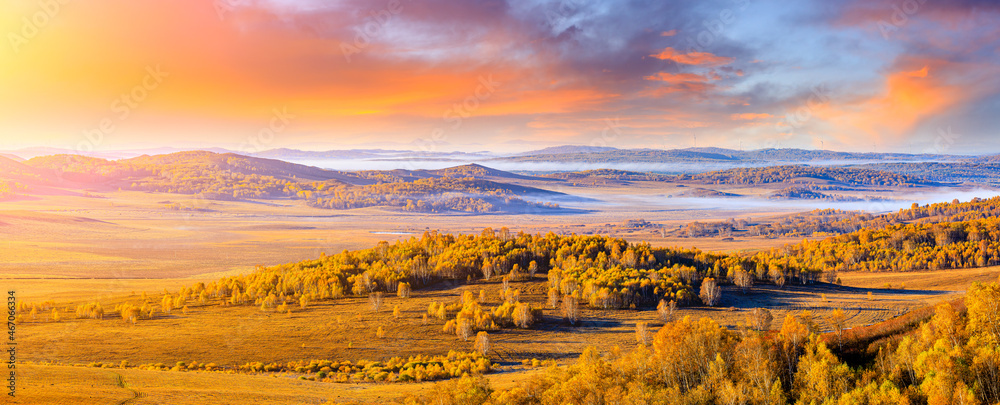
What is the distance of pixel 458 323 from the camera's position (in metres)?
70.2

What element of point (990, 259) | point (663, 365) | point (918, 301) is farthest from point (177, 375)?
point (990, 259)

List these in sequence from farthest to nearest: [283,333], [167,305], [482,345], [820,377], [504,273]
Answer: [504,273] → [167,305] → [283,333] → [482,345] → [820,377]

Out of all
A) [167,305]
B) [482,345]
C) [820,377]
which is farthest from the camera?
[167,305]

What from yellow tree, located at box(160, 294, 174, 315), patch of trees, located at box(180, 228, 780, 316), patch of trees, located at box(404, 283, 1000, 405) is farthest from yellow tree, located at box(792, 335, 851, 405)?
yellow tree, located at box(160, 294, 174, 315)

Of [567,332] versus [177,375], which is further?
[567,332]

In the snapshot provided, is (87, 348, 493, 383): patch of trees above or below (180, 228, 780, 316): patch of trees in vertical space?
below

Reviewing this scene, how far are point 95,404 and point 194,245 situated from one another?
157m

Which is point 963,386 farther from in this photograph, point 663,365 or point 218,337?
point 218,337

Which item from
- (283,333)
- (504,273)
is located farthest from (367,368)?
(504,273)

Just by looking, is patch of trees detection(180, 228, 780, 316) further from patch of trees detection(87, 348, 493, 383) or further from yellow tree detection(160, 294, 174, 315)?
patch of trees detection(87, 348, 493, 383)

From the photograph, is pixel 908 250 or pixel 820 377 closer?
pixel 820 377

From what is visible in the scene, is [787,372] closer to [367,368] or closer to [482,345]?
[482,345]

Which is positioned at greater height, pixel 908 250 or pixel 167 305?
pixel 908 250

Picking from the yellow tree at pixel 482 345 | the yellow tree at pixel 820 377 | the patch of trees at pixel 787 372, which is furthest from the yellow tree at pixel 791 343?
the yellow tree at pixel 482 345
